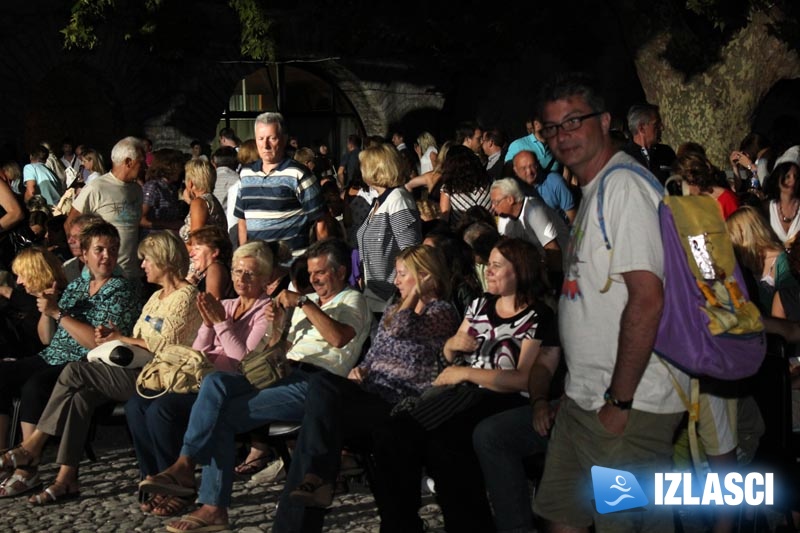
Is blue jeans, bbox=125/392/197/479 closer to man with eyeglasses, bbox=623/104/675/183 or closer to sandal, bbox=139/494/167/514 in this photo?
sandal, bbox=139/494/167/514

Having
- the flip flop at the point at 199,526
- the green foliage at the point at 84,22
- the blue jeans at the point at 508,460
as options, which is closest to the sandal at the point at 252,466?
the flip flop at the point at 199,526

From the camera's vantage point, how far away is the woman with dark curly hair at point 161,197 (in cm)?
893

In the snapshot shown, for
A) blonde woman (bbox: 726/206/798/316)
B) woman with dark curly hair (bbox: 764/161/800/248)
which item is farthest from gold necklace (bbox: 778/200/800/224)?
blonde woman (bbox: 726/206/798/316)

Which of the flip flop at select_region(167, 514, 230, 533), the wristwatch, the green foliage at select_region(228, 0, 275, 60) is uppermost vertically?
the green foliage at select_region(228, 0, 275, 60)

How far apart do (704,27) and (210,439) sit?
13.4 meters

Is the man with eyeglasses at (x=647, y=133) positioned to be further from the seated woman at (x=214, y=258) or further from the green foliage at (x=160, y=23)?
the green foliage at (x=160, y=23)

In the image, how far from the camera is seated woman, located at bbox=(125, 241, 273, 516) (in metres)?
6.05

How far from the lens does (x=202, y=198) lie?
28.3 ft

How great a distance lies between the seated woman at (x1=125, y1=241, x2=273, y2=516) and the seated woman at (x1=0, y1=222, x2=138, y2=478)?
0.63 m

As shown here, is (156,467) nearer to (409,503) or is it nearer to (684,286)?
(409,503)

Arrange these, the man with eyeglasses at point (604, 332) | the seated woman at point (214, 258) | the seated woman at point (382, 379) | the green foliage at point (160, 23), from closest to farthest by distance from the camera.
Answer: the man with eyeglasses at point (604, 332), the seated woman at point (382, 379), the seated woman at point (214, 258), the green foliage at point (160, 23)

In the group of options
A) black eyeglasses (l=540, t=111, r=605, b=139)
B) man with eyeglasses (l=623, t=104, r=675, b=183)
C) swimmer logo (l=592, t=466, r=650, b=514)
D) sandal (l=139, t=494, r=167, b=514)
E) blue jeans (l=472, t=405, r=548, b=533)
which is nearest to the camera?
swimmer logo (l=592, t=466, r=650, b=514)

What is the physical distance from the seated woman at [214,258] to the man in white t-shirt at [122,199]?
1.40 meters

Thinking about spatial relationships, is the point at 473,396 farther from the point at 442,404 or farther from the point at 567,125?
the point at 567,125
